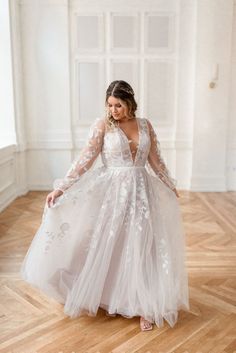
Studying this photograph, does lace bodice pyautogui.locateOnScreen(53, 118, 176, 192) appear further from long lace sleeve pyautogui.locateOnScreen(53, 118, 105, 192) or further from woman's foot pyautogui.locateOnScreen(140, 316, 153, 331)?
woman's foot pyautogui.locateOnScreen(140, 316, 153, 331)

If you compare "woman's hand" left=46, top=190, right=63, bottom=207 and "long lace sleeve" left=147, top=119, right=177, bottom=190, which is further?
"long lace sleeve" left=147, top=119, right=177, bottom=190

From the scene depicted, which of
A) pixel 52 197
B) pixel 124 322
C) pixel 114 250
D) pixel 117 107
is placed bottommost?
pixel 124 322

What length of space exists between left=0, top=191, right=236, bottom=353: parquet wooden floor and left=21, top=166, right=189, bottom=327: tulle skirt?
9cm

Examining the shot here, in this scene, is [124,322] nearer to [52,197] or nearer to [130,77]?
[52,197]

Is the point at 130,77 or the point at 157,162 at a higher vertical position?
the point at 130,77

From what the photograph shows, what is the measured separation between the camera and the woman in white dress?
222cm

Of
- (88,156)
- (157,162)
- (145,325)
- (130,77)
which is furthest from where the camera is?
(130,77)

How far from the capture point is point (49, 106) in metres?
6.09

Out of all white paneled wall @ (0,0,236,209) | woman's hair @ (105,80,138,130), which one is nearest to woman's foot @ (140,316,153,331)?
woman's hair @ (105,80,138,130)

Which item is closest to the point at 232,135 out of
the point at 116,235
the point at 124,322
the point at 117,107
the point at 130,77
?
the point at 130,77

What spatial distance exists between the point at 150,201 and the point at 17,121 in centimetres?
397

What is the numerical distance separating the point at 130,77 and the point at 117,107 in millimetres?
4026

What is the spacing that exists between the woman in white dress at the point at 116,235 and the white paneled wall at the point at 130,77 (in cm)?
355

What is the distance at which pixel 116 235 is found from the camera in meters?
2.26
